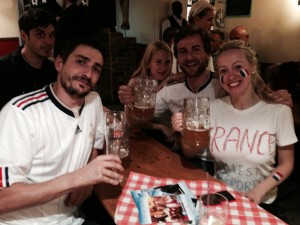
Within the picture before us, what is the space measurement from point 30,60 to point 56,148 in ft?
4.69

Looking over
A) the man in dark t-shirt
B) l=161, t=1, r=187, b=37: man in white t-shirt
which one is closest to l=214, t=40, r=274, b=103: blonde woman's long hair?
the man in dark t-shirt

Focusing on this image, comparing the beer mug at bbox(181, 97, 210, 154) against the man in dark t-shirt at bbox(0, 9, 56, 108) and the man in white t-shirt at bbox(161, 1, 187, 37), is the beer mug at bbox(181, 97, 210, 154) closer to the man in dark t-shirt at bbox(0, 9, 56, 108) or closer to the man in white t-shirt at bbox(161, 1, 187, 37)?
the man in dark t-shirt at bbox(0, 9, 56, 108)

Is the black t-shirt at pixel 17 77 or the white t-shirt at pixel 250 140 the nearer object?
the white t-shirt at pixel 250 140

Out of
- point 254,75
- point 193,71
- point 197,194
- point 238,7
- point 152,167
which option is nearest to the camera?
point 197,194

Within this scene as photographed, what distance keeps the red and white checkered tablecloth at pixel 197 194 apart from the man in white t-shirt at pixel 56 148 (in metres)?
0.12

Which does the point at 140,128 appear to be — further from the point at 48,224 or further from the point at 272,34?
the point at 272,34

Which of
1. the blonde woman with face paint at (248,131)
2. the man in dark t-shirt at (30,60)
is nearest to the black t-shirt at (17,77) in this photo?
the man in dark t-shirt at (30,60)

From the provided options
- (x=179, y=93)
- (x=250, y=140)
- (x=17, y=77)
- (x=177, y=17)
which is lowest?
(x=250, y=140)

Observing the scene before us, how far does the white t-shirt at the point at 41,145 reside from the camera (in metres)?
1.27

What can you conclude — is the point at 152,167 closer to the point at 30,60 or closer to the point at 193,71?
the point at 193,71

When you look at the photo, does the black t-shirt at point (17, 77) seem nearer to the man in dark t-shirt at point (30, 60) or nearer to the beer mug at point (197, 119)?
the man in dark t-shirt at point (30, 60)

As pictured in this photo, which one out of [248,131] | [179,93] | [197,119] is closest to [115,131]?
[197,119]

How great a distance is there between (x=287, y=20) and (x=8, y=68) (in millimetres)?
4461

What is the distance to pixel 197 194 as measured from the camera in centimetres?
136
